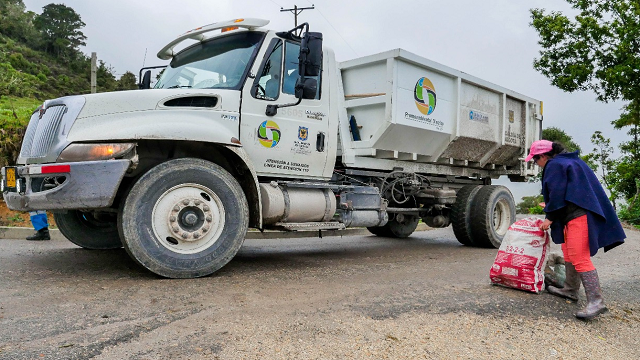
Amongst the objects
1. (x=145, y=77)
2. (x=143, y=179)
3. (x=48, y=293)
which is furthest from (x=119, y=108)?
(x=145, y=77)

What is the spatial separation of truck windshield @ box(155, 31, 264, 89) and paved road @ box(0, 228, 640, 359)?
6.53 ft

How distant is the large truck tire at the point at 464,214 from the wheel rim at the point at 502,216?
563 millimetres

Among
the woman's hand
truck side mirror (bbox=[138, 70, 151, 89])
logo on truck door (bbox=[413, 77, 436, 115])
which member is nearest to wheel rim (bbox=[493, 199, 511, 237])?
logo on truck door (bbox=[413, 77, 436, 115])

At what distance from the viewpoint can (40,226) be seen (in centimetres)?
729

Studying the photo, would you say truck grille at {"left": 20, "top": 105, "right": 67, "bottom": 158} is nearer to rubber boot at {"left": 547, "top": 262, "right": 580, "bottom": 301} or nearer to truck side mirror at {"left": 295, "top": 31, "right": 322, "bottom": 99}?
truck side mirror at {"left": 295, "top": 31, "right": 322, "bottom": 99}

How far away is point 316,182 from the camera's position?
5.91 metres

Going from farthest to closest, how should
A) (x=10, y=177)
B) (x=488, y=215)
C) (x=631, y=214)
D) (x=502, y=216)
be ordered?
(x=631, y=214) → (x=502, y=216) → (x=488, y=215) → (x=10, y=177)

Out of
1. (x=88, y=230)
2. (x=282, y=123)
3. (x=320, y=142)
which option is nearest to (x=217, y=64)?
(x=282, y=123)

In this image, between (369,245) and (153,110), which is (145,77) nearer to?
(153,110)

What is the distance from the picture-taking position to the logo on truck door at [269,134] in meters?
5.22

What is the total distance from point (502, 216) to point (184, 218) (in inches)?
235

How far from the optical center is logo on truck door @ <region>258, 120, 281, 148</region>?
5223 millimetres

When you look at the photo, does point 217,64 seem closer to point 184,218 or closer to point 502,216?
point 184,218

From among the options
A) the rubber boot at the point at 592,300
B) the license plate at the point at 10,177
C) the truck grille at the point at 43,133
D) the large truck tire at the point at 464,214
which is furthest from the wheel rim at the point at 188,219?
the large truck tire at the point at 464,214
